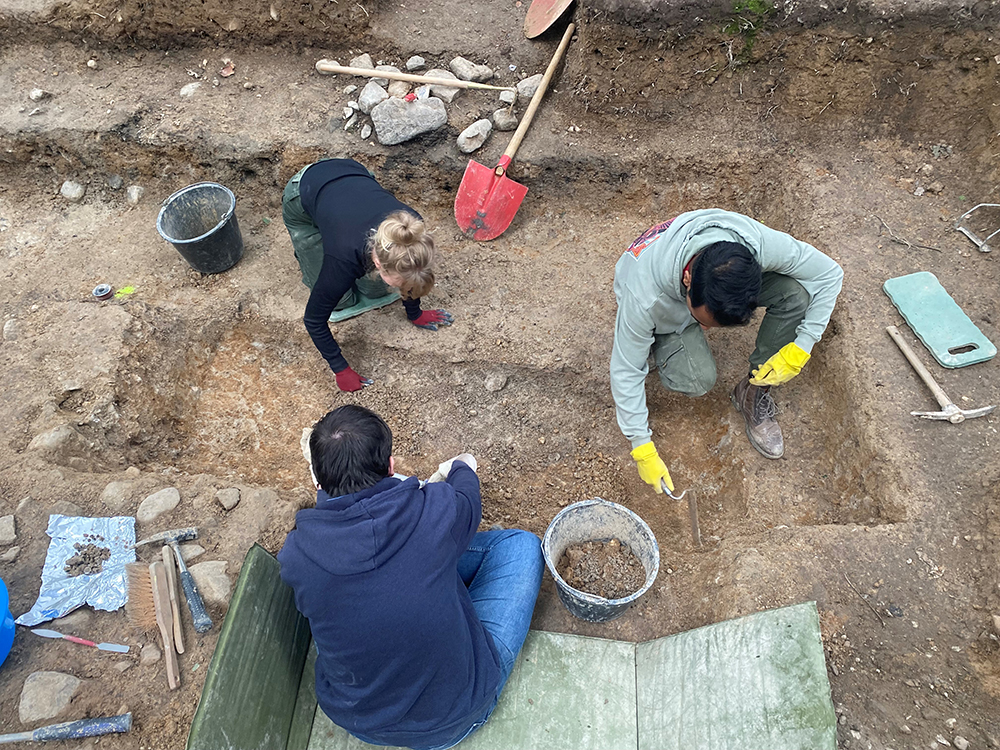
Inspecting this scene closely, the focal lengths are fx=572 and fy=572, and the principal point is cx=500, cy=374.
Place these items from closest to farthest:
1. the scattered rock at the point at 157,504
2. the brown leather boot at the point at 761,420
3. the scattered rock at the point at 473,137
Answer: the scattered rock at the point at 157,504 → the brown leather boot at the point at 761,420 → the scattered rock at the point at 473,137

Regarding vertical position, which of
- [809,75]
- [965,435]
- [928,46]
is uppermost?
[928,46]

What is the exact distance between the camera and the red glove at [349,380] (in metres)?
3.29

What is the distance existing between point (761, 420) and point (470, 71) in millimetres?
3268

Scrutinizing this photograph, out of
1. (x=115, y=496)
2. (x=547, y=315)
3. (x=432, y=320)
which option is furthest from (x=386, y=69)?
(x=115, y=496)

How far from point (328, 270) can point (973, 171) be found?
3.84 metres

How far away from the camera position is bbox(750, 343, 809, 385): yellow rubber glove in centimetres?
274

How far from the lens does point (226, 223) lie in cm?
370

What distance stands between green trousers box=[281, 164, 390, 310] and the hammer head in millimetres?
1490

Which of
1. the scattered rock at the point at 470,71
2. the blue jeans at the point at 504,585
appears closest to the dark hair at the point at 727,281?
the blue jeans at the point at 504,585

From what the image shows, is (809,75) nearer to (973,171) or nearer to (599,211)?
(973,171)

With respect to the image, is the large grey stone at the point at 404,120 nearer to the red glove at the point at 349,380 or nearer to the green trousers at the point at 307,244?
the green trousers at the point at 307,244

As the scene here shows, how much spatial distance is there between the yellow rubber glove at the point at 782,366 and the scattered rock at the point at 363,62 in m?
3.65

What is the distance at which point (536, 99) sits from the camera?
4.09 meters

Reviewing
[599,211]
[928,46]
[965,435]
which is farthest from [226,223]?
[928,46]
